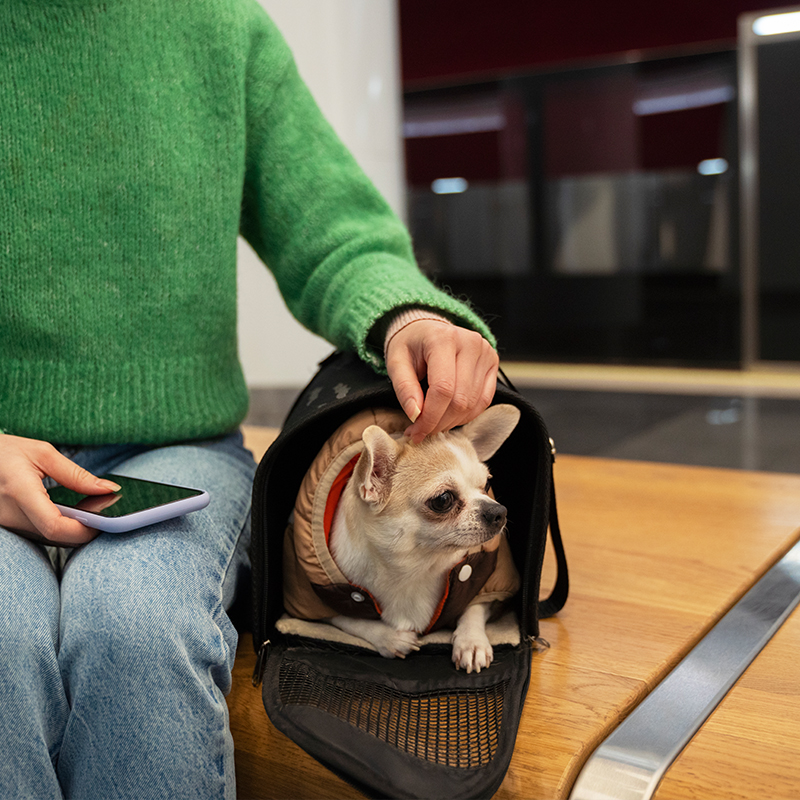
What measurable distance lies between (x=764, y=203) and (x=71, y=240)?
15.4ft

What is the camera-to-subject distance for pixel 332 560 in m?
0.95

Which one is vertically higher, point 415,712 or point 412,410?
point 412,410

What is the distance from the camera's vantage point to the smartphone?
861 mm

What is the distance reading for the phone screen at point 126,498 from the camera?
2.86ft

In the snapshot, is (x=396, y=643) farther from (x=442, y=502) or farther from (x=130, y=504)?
(x=130, y=504)

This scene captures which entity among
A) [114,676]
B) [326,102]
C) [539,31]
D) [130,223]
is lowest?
[114,676]

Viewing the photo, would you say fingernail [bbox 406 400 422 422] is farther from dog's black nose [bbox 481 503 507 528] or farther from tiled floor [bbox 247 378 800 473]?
tiled floor [bbox 247 378 800 473]

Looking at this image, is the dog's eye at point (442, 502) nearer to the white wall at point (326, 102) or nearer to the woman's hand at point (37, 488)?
the woman's hand at point (37, 488)

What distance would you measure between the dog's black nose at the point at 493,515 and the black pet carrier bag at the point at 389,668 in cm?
8

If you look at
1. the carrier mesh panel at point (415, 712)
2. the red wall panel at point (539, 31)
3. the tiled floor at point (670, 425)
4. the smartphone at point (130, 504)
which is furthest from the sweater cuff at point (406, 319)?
the red wall panel at point (539, 31)

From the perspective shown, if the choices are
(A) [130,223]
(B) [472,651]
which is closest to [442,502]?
(B) [472,651]

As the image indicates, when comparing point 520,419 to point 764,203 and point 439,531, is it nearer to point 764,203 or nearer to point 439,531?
point 439,531

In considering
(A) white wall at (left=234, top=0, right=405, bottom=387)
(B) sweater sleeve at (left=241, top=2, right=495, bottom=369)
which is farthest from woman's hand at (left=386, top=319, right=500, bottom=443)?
(A) white wall at (left=234, top=0, right=405, bottom=387)

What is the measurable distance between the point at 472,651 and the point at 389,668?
3.5 inches
